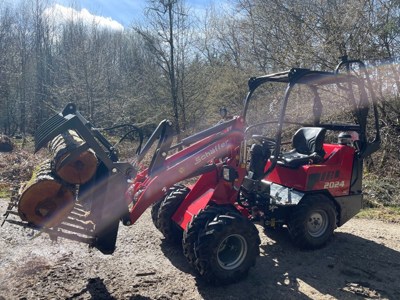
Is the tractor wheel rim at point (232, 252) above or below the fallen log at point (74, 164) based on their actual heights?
below

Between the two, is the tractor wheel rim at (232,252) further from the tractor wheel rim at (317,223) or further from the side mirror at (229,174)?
the tractor wheel rim at (317,223)

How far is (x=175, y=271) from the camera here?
4.51 meters

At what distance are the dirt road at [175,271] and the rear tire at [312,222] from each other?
0.53 feet

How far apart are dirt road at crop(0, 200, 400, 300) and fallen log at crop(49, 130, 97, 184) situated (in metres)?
1.23

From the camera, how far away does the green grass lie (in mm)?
6988

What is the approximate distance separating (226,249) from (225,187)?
771 mm

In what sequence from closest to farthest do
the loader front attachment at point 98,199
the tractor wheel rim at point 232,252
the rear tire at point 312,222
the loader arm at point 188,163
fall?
the loader front attachment at point 98,199
the tractor wheel rim at point 232,252
the loader arm at point 188,163
the rear tire at point 312,222

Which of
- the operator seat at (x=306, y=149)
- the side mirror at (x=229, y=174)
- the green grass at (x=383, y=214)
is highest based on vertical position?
the operator seat at (x=306, y=149)

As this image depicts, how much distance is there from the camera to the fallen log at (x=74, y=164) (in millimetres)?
3785

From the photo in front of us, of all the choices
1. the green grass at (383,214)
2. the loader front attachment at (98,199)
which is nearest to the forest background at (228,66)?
the green grass at (383,214)

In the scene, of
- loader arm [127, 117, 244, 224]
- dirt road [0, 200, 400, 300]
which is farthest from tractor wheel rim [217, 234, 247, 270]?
loader arm [127, 117, 244, 224]

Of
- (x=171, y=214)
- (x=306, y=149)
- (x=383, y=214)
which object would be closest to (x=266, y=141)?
(x=306, y=149)

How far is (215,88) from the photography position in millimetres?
17922

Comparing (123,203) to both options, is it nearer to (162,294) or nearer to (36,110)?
(162,294)
